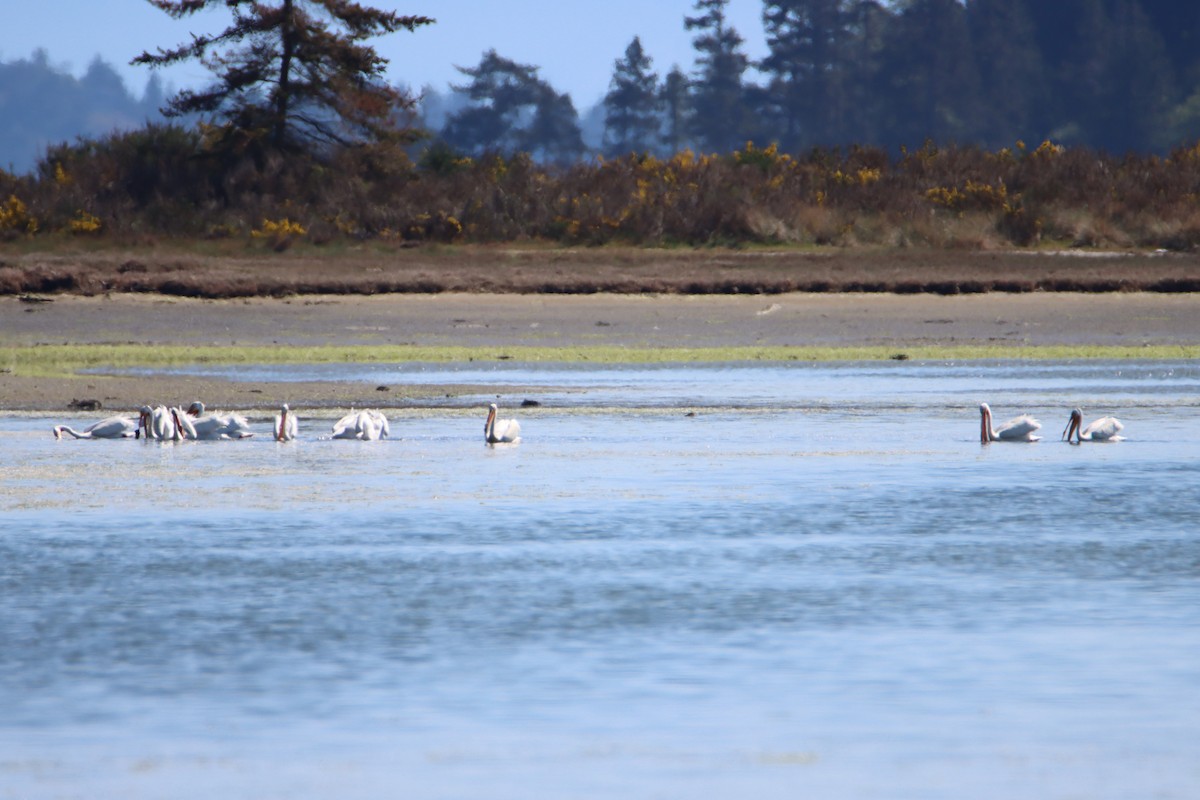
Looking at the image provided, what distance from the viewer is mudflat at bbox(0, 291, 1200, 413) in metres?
23.0

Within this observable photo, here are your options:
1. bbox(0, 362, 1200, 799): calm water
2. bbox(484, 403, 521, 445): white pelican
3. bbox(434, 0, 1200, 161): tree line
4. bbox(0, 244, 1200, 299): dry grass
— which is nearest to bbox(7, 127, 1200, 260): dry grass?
bbox(0, 244, 1200, 299): dry grass

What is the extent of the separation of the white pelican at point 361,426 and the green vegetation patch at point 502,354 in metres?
6.96

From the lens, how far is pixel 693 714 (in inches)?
225

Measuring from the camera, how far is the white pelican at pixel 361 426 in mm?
13508

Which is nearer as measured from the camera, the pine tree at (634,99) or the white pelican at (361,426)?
the white pelican at (361,426)

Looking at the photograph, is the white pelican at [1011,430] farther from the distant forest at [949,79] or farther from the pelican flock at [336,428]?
the distant forest at [949,79]

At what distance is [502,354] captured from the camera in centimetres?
2186

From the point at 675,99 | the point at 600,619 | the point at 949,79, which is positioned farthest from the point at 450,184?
the point at 675,99

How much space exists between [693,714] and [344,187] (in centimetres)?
2538

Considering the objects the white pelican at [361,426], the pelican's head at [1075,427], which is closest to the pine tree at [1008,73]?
the pelican's head at [1075,427]

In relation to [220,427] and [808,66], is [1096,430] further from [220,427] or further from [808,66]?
[808,66]

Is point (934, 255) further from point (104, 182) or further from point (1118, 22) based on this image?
point (1118, 22)

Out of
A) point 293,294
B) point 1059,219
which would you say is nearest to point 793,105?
point 1059,219

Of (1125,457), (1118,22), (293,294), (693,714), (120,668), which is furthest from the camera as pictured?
(1118,22)
